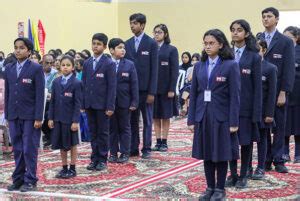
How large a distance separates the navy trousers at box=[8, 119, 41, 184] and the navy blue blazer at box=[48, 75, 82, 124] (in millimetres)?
685

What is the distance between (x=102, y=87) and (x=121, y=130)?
0.86m

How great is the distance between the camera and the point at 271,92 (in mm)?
7117

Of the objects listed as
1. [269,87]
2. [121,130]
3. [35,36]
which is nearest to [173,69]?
[121,130]

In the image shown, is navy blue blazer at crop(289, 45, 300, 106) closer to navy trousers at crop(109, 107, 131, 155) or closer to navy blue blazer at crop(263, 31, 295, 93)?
navy blue blazer at crop(263, 31, 295, 93)

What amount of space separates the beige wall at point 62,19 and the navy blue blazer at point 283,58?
36.2 ft

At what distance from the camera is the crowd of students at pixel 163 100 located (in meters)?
6.00

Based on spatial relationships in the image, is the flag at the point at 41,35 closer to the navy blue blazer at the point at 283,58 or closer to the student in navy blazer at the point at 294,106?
the student in navy blazer at the point at 294,106

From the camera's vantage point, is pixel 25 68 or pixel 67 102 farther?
pixel 67 102

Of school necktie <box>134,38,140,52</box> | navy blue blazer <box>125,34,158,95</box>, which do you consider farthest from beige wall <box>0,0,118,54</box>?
navy blue blazer <box>125,34,158,95</box>

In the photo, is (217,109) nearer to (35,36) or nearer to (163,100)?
(163,100)

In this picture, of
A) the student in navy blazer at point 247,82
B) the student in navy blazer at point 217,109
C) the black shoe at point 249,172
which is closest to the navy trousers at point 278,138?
the black shoe at point 249,172

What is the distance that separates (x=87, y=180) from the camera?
7.39 meters

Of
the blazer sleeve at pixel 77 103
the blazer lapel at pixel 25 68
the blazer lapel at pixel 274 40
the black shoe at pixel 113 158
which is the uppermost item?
the blazer lapel at pixel 274 40

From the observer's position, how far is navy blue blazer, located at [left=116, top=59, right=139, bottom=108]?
8.60 meters
